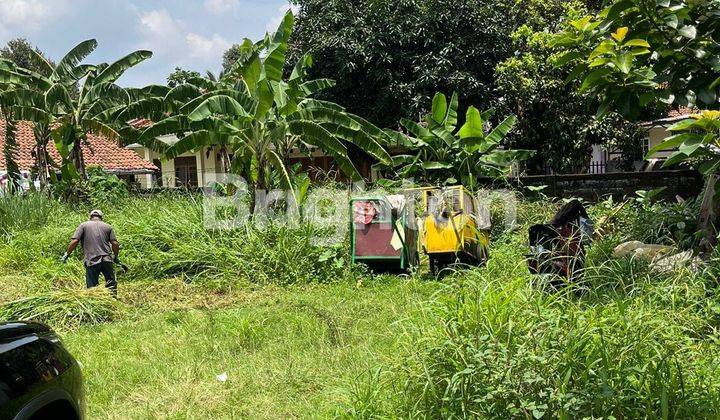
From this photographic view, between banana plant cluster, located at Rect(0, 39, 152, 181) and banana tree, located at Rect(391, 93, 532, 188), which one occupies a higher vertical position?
banana plant cluster, located at Rect(0, 39, 152, 181)

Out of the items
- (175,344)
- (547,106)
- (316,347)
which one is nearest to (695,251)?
(316,347)

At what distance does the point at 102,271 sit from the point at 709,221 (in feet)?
27.4

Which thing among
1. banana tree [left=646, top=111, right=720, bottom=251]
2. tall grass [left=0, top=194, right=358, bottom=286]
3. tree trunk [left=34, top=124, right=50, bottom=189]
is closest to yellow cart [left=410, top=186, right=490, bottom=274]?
tall grass [left=0, top=194, right=358, bottom=286]

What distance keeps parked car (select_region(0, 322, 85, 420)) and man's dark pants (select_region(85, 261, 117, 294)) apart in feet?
21.6

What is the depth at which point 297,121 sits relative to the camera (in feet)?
36.6

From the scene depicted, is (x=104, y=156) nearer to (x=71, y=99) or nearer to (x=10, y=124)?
(x=10, y=124)

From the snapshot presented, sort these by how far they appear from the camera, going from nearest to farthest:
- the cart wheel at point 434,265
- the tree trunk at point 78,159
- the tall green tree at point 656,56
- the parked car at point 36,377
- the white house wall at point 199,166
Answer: the parked car at point 36,377 → the tall green tree at point 656,56 → the cart wheel at point 434,265 → the tree trunk at point 78,159 → the white house wall at point 199,166

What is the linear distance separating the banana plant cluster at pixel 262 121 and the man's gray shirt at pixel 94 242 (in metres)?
2.34

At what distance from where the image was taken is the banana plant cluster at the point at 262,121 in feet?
35.1

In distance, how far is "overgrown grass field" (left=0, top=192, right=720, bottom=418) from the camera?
11.2ft

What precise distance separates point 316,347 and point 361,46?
12792 millimetres

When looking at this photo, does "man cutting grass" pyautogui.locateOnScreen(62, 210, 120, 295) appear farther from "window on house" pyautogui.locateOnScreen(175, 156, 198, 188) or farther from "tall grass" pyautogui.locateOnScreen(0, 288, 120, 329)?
"window on house" pyautogui.locateOnScreen(175, 156, 198, 188)

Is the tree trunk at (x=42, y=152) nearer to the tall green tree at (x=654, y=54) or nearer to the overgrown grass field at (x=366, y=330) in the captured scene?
the overgrown grass field at (x=366, y=330)

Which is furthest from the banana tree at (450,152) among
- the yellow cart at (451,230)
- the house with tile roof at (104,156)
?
the house with tile roof at (104,156)
